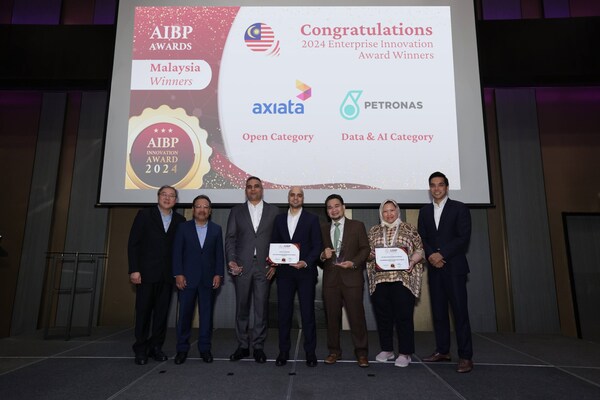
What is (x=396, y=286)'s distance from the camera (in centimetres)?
277

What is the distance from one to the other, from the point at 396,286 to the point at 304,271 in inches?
28.0

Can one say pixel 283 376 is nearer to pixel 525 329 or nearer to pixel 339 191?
pixel 339 191

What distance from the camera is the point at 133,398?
2072mm

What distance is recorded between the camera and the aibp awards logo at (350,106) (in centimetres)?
374

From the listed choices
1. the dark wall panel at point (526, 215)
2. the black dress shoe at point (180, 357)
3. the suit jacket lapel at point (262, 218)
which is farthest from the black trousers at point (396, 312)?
the dark wall panel at point (526, 215)

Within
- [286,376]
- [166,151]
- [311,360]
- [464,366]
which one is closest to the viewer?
[286,376]

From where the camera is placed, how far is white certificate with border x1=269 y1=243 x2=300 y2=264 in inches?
104

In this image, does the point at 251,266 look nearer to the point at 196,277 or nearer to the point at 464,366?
the point at 196,277

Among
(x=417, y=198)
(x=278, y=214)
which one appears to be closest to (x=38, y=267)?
(x=278, y=214)

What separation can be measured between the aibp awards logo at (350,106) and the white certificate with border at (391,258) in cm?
162

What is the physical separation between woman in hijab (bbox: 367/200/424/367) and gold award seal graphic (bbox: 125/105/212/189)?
1.89 m

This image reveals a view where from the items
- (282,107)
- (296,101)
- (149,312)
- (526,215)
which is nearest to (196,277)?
(149,312)

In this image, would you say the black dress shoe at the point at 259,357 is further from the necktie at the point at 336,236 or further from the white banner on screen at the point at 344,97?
the white banner on screen at the point at 344,97

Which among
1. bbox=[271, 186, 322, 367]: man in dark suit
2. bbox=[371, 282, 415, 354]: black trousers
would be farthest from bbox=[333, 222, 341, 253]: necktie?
bbox=[371, 282, 415, 354]: black trousers
